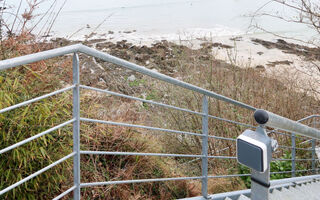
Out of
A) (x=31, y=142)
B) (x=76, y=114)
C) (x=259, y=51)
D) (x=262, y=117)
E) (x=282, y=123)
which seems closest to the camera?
(x=262, y=117)

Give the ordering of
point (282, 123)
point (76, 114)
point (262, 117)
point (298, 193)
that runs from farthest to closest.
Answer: point (298, 193)
point (76, 114)
point (282, 123)
point (262, 117)

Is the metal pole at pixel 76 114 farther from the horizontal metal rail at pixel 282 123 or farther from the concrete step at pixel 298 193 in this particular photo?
the concrete step at pixel 298 193

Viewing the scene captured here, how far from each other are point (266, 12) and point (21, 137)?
569cm

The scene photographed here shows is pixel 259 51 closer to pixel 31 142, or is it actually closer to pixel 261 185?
pixel 31 142

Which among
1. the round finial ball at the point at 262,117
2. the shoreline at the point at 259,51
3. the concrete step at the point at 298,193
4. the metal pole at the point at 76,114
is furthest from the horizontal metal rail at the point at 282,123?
the shoreline at the point at 259,51

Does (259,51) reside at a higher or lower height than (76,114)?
lower

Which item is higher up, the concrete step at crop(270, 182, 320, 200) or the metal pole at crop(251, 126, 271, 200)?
the metal pole at crop(251, 126, 271, 200)

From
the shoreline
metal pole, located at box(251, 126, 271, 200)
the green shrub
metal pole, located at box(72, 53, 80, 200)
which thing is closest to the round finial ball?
metal pole, located at box(251, 126, 271, 200)

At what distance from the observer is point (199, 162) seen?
5332 mm

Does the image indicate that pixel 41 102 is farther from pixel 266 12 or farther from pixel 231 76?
pixel 266 12

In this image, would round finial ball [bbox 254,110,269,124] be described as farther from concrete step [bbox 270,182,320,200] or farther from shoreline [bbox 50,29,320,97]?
shoreline [bbox 50,29,320,97]

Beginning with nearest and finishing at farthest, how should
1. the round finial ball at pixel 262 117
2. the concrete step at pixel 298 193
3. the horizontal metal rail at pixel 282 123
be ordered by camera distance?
the round finial ball at pixel 262 117 < the horizontal metal rail at pixel 282 123 < the concrete step at pixel 298 193

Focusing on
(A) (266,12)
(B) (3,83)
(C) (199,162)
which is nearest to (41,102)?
(B) (3,83)

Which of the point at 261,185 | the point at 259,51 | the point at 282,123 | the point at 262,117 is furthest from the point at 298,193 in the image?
the point at 259,51
